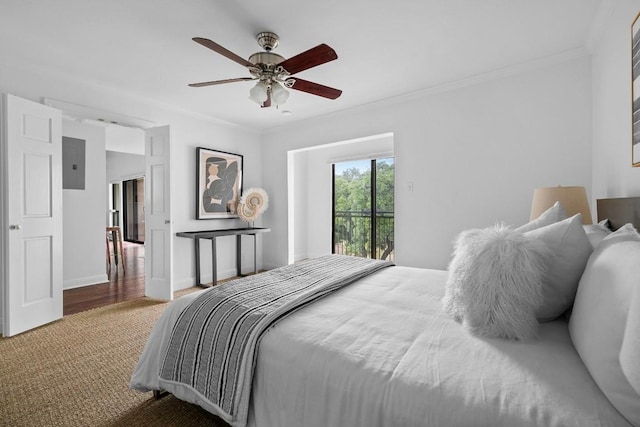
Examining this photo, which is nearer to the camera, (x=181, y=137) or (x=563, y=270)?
(x=563, y=270)

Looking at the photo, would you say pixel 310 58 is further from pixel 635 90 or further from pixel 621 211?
pixel 621 211

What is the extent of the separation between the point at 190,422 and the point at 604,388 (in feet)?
5.74

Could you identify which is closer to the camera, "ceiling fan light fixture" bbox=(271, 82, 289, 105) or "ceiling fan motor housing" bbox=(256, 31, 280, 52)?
"ceiling fan motor housing" bbox=(256, 31, 280, 52)

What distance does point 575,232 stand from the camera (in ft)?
3.74

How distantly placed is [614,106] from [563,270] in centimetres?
171

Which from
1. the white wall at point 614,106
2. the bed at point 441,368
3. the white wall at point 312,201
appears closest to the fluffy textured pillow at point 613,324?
the bed at point 441,368

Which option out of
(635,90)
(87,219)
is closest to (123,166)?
(87,219)

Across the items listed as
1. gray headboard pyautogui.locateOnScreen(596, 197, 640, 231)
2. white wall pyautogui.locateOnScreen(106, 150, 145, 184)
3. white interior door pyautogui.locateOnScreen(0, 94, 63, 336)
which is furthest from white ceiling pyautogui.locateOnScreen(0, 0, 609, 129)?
white wall pyautogui.locateOnScreen(106, 150, 145, 184)

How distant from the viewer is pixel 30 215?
2.67m

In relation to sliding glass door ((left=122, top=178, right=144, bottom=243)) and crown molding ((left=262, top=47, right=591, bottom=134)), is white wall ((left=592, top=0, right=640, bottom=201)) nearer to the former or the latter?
crown molding ((left=262, top=47, right=591, bottom=134))

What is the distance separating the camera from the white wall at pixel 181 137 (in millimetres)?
2863

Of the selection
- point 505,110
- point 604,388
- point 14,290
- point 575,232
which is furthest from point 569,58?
point 14,290

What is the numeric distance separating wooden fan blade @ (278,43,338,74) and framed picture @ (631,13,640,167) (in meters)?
1.62

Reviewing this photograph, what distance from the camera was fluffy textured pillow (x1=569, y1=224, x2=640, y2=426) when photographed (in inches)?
25.8
